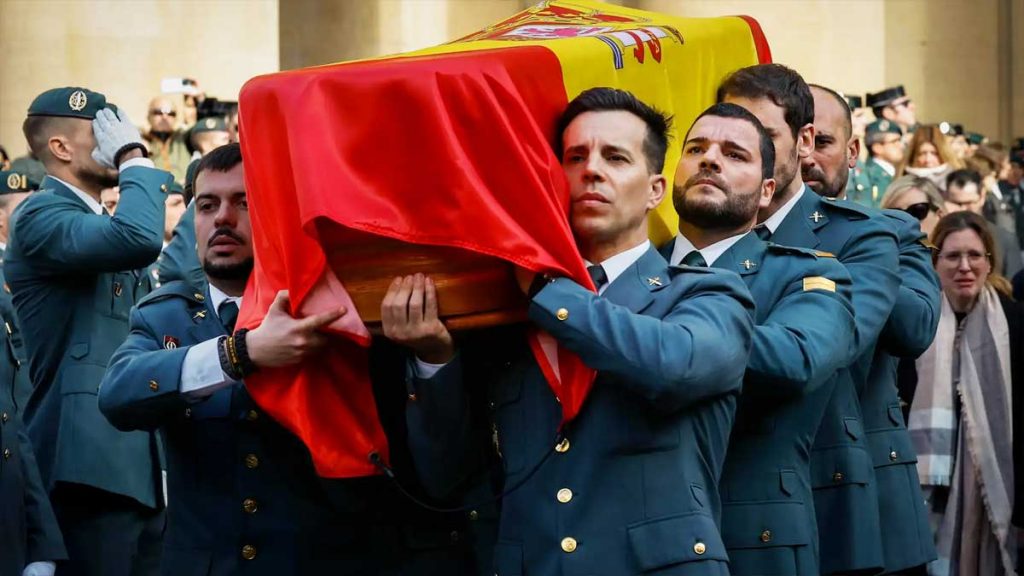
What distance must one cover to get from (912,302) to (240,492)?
208 cm

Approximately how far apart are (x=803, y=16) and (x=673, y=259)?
7568mm

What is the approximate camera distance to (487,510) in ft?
16.6

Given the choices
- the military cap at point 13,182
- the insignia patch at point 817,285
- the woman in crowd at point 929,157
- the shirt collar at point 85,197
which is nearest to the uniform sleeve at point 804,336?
the insignia patch at point 817,285

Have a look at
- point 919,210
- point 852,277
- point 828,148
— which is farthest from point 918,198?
point 852,277

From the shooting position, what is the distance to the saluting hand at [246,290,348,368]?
4512 mm

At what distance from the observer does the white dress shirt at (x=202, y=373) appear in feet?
15.7

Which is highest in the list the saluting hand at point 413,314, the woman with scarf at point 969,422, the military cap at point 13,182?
the saluting hand at point 413,314

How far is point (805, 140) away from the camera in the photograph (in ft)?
18.7

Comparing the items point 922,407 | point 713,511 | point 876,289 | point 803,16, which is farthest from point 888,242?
point 803,16

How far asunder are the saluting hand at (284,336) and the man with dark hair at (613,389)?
19 centimetres

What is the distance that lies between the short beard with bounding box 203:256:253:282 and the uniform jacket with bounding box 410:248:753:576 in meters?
0.90

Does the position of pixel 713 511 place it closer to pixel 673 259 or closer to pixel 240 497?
pixel 673 259

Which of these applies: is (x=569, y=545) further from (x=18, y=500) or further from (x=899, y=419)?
(x=18, y=500)

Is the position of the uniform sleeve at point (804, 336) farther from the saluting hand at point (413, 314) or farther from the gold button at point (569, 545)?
the saluting hand at point (413, 314)
